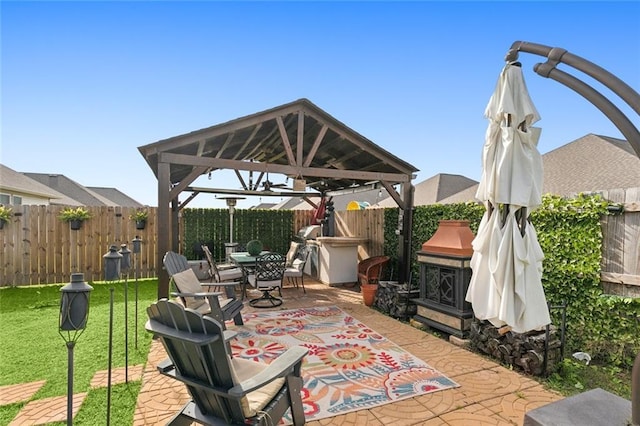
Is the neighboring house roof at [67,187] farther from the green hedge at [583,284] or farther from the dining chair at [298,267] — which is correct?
the green hedge at [583,284]

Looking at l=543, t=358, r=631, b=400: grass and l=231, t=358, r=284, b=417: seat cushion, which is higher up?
l=231, t=358, r=284, b=417: seat cushion

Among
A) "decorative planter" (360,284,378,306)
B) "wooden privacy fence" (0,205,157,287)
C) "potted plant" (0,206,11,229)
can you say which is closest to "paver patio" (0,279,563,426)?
"decorative planter" (360,284,378,306)

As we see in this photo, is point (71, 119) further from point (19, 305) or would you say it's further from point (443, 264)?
point (443, 264)

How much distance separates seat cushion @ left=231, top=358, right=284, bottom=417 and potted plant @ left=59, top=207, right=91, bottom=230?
25.1 feet

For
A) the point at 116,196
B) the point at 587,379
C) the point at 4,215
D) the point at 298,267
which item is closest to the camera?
the point at 587,379

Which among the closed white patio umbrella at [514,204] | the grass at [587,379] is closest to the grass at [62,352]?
the closed white patio umbrella at [514,204]

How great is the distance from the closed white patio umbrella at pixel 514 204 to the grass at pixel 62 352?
9.87 ft

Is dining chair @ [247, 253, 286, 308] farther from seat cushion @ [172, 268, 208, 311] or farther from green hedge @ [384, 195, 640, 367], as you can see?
green hedge @ [384, 195, 640, 367]

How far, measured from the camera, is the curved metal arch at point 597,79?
1594mm

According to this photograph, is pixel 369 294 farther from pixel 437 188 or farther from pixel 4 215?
pixel 4 215

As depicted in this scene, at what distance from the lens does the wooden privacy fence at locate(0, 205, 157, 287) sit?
24.1ft

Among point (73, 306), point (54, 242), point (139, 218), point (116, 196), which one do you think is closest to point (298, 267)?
point (139, 218)

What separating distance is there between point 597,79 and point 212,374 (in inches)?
105

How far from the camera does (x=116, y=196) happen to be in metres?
26.3
